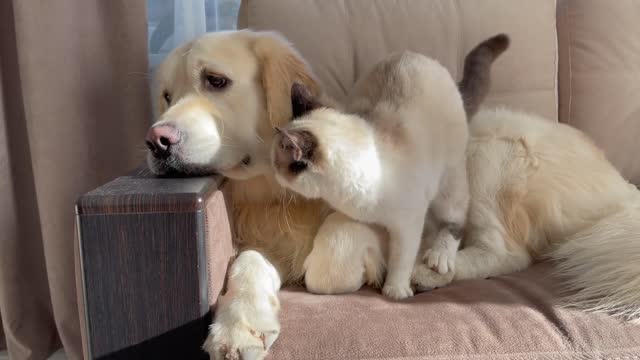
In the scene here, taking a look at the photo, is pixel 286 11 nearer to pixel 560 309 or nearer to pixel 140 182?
pixel 140 182

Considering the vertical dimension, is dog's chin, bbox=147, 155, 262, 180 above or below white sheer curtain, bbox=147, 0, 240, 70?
below

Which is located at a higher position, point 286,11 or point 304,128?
point 286,11

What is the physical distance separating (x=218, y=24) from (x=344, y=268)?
1051 mm

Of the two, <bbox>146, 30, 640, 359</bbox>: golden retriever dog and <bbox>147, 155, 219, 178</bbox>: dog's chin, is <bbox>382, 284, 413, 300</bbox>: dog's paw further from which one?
<bbox>147, 155, 219, 178</bbox>: dog's chin

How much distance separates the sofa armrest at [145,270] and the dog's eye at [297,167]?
0.46ft

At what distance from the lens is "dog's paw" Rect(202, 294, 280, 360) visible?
2.50 ft

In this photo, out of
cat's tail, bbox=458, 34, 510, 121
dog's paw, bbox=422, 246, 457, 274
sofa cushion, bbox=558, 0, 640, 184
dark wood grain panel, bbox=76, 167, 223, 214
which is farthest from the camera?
sofa cushion, bbox=558, 0, 640, 184

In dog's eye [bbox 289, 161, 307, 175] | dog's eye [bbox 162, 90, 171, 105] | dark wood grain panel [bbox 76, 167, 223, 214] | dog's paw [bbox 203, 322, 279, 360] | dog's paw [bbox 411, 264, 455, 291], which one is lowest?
dog's paw [bbox 411, 264, 455, 291]

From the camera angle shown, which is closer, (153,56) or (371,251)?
(371,251)

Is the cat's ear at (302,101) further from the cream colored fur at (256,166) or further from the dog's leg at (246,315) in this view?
the dog's leg at (246,315)

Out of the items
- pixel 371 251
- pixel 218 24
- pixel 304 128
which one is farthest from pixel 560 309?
pixel 218 24

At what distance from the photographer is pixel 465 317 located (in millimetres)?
882

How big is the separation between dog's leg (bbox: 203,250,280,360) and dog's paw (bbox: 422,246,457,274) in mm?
310

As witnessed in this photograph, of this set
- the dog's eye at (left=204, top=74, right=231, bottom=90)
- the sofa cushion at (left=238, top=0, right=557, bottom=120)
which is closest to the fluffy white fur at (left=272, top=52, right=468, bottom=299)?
the dog's eye at (left=204, top=74, right=231, bottom=90)
